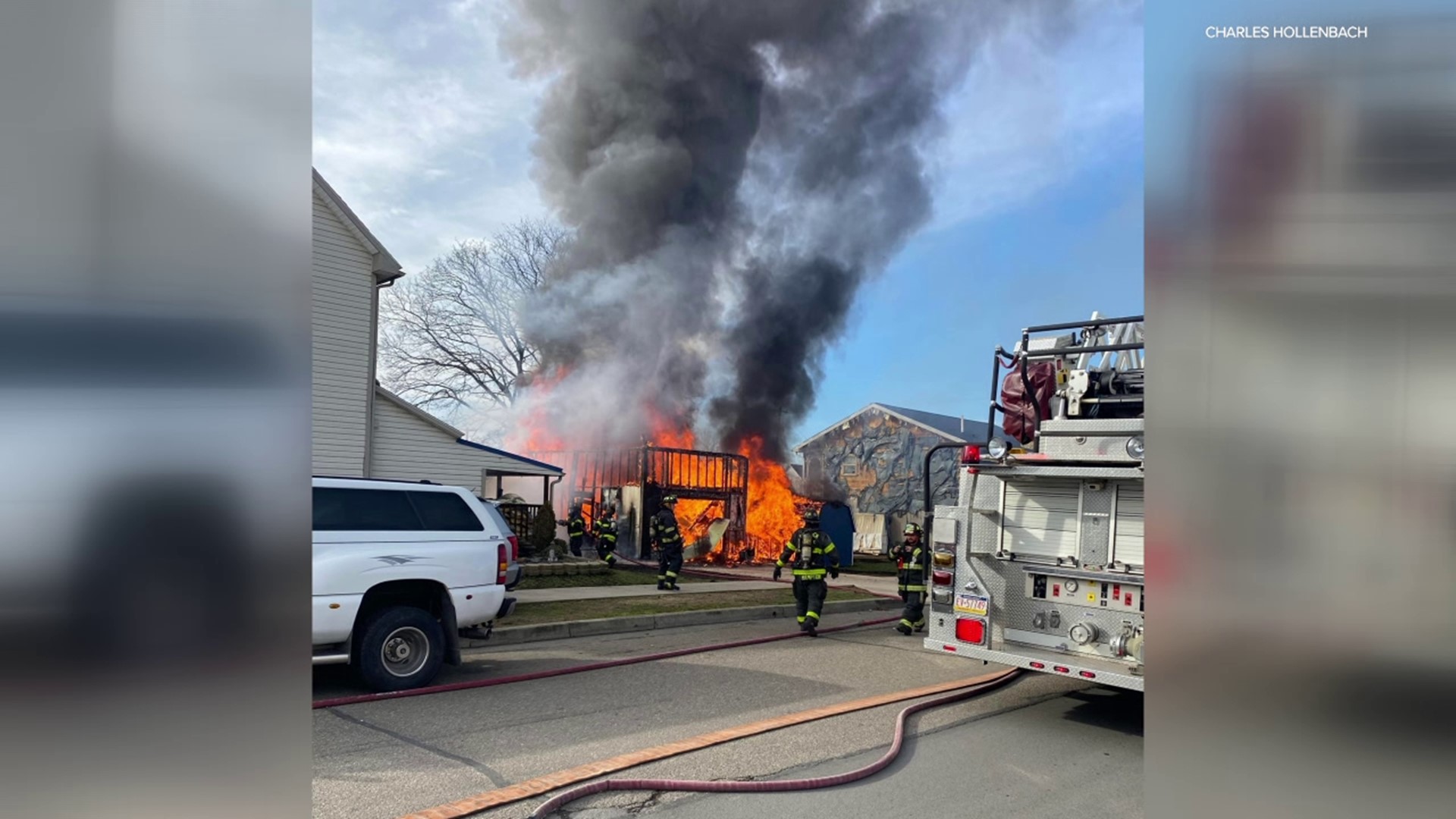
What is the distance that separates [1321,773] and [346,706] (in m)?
6.47

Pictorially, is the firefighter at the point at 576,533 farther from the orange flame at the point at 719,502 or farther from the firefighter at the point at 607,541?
the orange flame at the point at 719,502

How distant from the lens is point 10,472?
1.04 meters

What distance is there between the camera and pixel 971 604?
7090mm

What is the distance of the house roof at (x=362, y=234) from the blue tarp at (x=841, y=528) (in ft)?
37.6

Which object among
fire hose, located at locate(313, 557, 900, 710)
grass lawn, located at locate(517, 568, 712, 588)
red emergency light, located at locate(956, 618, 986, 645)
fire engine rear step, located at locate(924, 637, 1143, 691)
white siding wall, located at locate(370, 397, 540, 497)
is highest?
white siding wall, located at locate(370, 397, 540, 497)

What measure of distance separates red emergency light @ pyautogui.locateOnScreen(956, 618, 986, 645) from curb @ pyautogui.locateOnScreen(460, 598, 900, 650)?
4.57 m

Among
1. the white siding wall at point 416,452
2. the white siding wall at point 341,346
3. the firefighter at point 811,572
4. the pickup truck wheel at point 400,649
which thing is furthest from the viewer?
the white siding wall at point 416,452

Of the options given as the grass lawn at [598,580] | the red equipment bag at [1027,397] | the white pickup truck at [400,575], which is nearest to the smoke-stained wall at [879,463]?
the grass lawn at [598,580]

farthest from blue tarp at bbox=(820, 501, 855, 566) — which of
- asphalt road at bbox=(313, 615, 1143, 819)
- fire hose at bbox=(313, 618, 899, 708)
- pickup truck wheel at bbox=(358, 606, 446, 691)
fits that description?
pickup truck wheel at bbox=(358, 606, 446, 691)

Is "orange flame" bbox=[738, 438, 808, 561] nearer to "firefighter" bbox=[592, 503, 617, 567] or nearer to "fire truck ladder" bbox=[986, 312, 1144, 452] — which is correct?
"firefighter" bbox=[592, 503, 617, 567]

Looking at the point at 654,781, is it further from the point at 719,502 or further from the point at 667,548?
the point at 719,502

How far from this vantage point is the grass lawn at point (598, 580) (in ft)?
48.4

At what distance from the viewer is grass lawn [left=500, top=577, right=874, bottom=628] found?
10.8m

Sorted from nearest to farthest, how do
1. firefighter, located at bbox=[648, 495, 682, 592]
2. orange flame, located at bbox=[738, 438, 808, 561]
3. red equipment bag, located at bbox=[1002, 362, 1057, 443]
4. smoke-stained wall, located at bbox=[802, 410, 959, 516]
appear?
red equipment bag, located at bbox=[1002, 362, 1057, 443] < firefighter, located at bbox=[648, 495, 682, 592] < orange flame, located at bbox=[738, 438, 808, 561] < smoke-stained wall, located at bbox=[802, 410, 959, 516]
